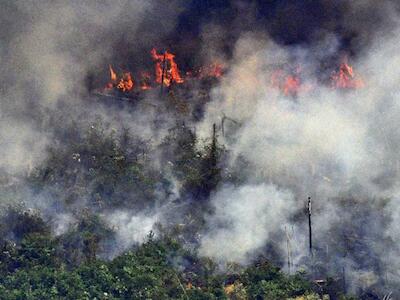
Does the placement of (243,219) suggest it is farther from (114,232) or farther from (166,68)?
(166,68)

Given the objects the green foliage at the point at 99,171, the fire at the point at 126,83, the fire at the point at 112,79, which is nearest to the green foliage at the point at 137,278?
the green foliage at the point at 99,171

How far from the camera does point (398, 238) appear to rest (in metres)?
40.4

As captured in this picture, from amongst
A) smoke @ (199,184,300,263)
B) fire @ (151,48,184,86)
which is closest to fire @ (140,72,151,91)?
fire @ (151,48,184,86)

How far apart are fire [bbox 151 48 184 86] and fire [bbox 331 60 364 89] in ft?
29.6

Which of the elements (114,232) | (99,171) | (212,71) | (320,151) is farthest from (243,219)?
(212,71)

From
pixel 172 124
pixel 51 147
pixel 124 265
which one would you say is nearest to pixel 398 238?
pixel 124 265

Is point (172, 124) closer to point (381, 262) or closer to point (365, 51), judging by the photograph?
point (365, 51)

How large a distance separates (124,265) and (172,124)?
12771 mm

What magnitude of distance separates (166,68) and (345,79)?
10559 millimetres

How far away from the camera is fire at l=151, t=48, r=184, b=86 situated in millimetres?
53656

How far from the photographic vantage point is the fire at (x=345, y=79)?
5141cm

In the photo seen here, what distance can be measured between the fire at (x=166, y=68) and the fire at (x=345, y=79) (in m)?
9.03

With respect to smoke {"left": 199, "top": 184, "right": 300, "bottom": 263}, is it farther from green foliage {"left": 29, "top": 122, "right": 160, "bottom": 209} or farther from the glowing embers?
the glowing embers

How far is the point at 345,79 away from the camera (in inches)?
2053
